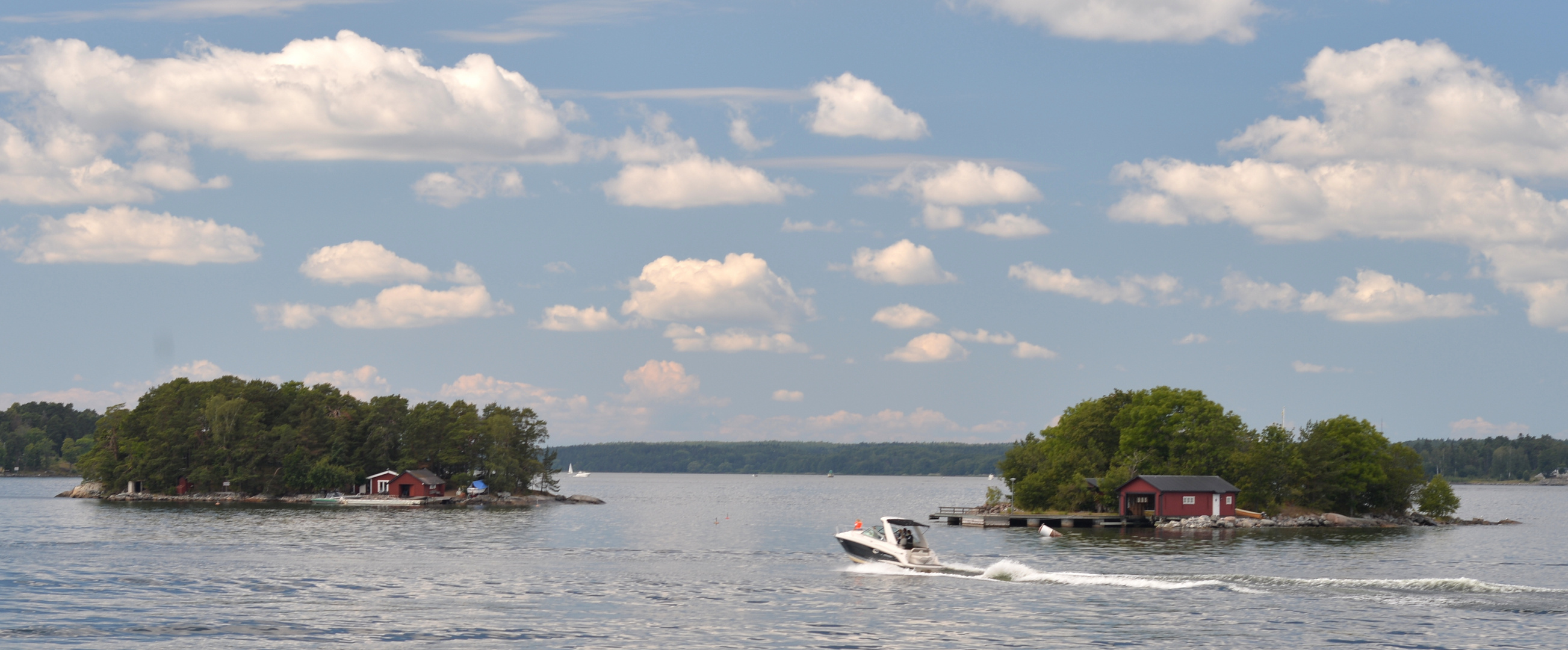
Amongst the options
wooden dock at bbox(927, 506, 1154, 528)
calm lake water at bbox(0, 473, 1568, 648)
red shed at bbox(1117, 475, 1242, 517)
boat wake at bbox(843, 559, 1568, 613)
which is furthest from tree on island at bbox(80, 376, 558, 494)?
boat wake at bbox(843, 559, 1568, 613)

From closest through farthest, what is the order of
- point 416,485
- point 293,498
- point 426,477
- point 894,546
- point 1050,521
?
point 894,546, point 1050,521, point 416,485, point 426,477, point 293,498

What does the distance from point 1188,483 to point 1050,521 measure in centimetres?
1266

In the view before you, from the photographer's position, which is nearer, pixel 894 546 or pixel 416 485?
pixel 894 546

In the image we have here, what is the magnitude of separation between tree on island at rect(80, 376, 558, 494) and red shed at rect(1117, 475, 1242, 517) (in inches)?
3099

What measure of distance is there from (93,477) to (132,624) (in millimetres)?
141568

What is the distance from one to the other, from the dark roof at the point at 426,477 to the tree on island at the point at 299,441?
10.9 feet

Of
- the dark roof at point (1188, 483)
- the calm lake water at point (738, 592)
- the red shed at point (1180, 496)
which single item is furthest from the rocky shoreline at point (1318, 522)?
the calm lake water at point (738, 592)

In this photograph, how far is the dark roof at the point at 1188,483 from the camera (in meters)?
113

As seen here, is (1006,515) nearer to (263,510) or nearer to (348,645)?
(263,510)

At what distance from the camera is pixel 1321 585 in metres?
55.4

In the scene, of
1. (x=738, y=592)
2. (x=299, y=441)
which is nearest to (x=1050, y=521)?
(x=738, y=592)

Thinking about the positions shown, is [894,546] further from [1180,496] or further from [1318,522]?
[1318,522]

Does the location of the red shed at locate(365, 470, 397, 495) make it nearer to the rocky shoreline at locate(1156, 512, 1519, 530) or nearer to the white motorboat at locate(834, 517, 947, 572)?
the rocky shoreline at locate(1156, 512, 1519, 530)

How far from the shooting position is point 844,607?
161 feet
